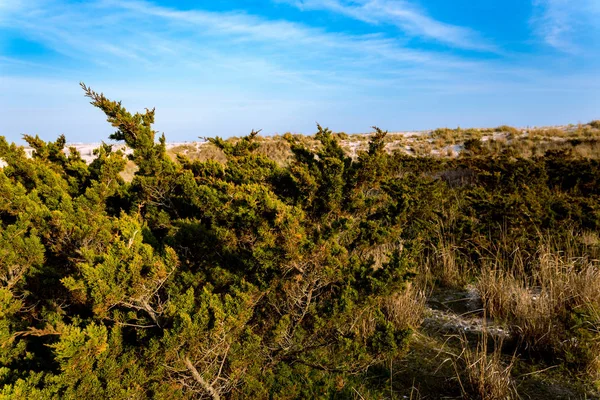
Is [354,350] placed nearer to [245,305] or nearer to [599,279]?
[245,305]

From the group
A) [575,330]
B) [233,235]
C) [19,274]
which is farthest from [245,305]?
[575,330]

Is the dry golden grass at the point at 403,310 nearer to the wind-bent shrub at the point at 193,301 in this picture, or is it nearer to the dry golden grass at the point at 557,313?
the wind-bent shrub at the point at 193,301

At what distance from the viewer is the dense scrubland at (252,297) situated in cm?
185

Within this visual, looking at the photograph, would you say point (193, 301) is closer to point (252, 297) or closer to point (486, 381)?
point (252, 297)

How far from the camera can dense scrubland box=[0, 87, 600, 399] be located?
1848 mm

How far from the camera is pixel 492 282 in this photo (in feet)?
12.1

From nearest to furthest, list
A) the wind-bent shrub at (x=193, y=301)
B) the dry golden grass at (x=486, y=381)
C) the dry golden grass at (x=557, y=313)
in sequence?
the wind-bent shrub at (x=193, y=301) → the dry golden grass at (x=486, y=381) → the dry golden grass at (x=557, y=313)

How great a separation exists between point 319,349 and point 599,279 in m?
2.70

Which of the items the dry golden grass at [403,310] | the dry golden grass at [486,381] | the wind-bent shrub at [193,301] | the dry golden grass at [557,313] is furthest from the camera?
the dry golden grass at [403,310]

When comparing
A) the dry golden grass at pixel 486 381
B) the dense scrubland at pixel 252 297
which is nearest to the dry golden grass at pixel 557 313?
the dense scrubland at pixel 252 297

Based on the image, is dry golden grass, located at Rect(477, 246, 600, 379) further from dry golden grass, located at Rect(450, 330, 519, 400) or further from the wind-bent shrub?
the wind-bent shrub

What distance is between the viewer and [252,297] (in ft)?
7.28

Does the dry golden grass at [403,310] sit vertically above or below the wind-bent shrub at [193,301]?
below

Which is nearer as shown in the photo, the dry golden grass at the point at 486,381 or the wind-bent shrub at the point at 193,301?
the wind-bent shrub at the point at 193,301
